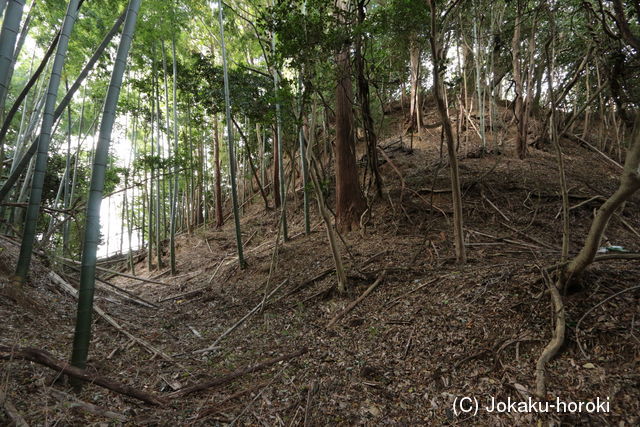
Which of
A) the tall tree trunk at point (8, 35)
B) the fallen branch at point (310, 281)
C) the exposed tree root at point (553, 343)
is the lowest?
the fallen branch at point (310, 281)

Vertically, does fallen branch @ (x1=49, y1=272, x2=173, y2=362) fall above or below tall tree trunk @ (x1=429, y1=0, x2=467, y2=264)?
below

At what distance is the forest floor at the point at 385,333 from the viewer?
204 centimetres

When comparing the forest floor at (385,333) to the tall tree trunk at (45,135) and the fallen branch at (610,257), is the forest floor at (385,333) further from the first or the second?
the tall tree trunk at (45,135)

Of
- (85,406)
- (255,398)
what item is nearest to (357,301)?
(255,398)

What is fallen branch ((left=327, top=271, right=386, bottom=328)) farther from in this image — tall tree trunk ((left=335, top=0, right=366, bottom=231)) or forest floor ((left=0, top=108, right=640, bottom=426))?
tall tree trunk ((left=335, top=0, right=366, bottom=231))

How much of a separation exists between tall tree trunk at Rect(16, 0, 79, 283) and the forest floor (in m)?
0.64

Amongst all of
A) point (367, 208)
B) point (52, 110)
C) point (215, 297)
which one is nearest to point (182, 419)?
point (52, 110)

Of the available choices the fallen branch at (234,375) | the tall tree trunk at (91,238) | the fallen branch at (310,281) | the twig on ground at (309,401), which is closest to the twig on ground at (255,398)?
the fallen branch at (234,375)

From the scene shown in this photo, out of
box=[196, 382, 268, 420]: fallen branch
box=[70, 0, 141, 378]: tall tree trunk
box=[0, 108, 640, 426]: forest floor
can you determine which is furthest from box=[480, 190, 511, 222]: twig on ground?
box=[70, 0, 141, 378]: tall tree trunk

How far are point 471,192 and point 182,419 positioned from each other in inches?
253

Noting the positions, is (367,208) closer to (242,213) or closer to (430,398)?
(430,398)

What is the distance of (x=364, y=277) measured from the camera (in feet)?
14.0

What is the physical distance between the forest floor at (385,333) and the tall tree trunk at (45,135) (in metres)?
0.64

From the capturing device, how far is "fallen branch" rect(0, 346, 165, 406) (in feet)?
6.24
